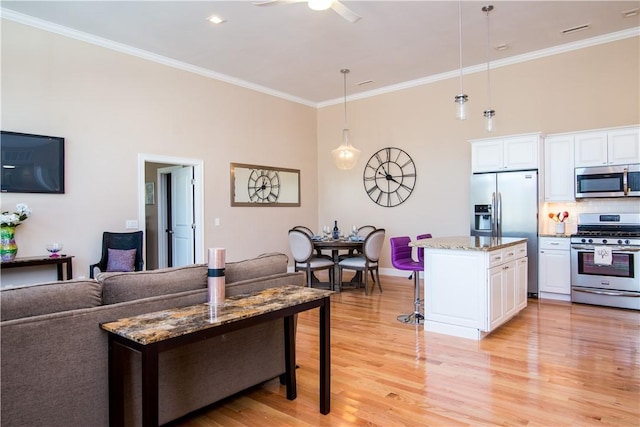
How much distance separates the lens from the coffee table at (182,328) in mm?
1655

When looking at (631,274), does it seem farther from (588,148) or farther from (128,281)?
(128,281)

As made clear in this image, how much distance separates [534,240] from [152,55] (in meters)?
6.10

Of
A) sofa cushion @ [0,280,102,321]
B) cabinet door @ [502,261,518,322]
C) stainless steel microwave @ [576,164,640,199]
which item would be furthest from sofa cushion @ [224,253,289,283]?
stainless steel microwave @ [576,164,640,199]

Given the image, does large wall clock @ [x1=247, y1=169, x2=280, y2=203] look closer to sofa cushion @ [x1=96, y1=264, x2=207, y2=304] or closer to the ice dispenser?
the ice dispenser

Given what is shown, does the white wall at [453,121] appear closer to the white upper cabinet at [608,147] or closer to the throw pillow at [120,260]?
the white upper cabinet at [608,147]

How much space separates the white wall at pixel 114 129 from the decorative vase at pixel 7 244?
0.24 metres

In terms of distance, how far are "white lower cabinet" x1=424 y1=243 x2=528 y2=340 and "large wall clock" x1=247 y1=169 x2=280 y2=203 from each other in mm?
4037

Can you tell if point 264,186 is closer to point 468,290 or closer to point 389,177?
point 389,177

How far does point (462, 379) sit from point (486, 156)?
3.90 metres

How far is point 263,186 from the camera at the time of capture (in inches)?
296

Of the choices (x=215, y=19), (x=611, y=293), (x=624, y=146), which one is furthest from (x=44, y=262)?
(x=624, y=146)

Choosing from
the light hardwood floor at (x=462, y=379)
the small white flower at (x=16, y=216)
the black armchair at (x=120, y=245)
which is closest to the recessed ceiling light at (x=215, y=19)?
the black armchair at (x=120, y=245)

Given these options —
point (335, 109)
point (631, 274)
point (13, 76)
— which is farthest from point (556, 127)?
point (13, 76)

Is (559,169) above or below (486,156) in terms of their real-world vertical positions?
below
